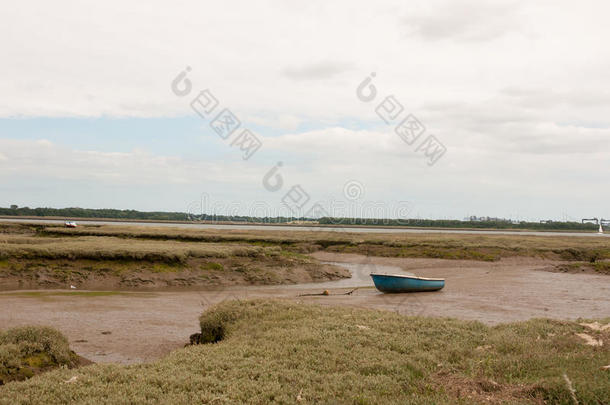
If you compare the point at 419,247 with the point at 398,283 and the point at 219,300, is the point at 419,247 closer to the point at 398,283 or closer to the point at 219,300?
the point at 398,283

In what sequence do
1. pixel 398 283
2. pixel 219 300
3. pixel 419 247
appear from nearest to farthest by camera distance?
pixel 219 300
pixel 398 283
pixel 419 247

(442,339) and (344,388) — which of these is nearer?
(344,388)

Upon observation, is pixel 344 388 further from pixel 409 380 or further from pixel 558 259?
pixel 558 259

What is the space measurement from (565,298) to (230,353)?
872 inches

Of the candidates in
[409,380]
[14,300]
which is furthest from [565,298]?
[14,300]

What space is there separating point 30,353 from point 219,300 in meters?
13.7

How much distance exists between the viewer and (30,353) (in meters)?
11.7

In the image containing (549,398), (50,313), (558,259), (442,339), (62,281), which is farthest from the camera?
(558,259)

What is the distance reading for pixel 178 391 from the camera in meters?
9.33

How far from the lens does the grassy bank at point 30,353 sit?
11.0 metres

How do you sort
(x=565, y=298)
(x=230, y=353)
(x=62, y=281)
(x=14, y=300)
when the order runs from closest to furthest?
(x=230, y=353), (x=14, y=300), (x=565, y=298), (x=62, y=281)

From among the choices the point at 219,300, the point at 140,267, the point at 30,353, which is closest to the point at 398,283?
the point at 219,300

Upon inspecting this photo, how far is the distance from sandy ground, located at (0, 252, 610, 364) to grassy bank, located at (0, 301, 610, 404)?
12.4ft

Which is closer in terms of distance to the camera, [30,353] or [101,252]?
[30,353]
